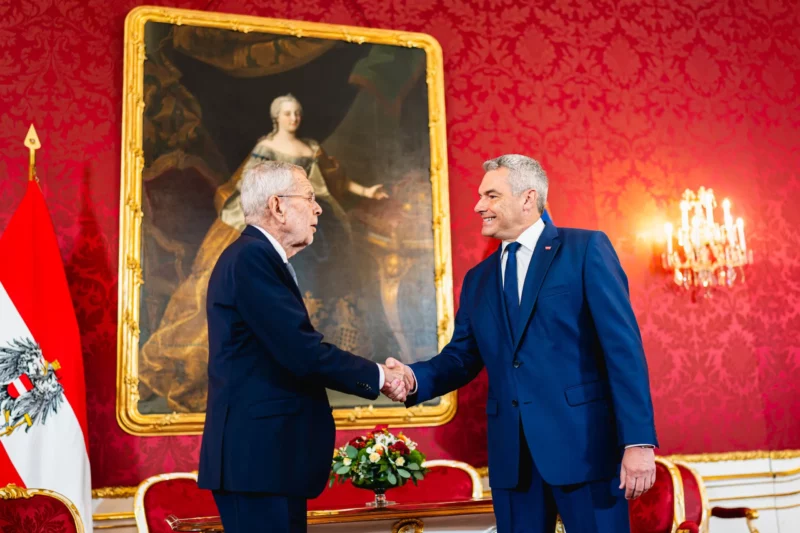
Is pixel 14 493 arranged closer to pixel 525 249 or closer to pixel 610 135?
pixel 525 249

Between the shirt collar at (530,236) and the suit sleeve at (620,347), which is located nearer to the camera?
the suit sleeve at (620,347)

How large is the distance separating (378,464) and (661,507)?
1839 millimetres

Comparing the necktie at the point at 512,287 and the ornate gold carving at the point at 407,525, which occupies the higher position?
the necktie at the point at 512,287

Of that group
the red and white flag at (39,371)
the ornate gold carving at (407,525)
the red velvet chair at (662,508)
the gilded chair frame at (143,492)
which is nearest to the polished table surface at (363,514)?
the ornate gold carving at (407,525)

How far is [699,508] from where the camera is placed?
4918mm

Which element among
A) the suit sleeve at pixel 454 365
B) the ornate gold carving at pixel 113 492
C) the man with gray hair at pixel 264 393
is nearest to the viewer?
the man with gray hair at pixel 264 393

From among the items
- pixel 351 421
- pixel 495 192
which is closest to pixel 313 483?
pixel 495 192

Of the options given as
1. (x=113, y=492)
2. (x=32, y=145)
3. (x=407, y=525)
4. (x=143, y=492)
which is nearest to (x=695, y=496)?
(x=407, y=525)

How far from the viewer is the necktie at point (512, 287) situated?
2.99m

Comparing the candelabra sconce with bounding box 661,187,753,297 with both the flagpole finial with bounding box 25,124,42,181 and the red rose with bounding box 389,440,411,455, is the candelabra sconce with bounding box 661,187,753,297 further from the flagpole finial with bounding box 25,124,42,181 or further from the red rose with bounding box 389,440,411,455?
the flagpole finial with bounding box 25,124,42,181

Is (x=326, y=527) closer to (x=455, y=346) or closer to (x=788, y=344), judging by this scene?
(x=455, y=346)

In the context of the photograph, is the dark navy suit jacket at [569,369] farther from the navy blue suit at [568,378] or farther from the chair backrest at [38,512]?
the chair backrest at [38,512]

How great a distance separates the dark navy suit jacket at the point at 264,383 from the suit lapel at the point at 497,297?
2.00ft

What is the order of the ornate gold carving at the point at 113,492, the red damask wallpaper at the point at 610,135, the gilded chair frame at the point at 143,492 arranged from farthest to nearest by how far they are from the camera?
1. the red damask wallpaper at the point at 610,135
2. the ornate gold carving at the point at 113,492
3. the gilded chair frame at the point at 143,492
